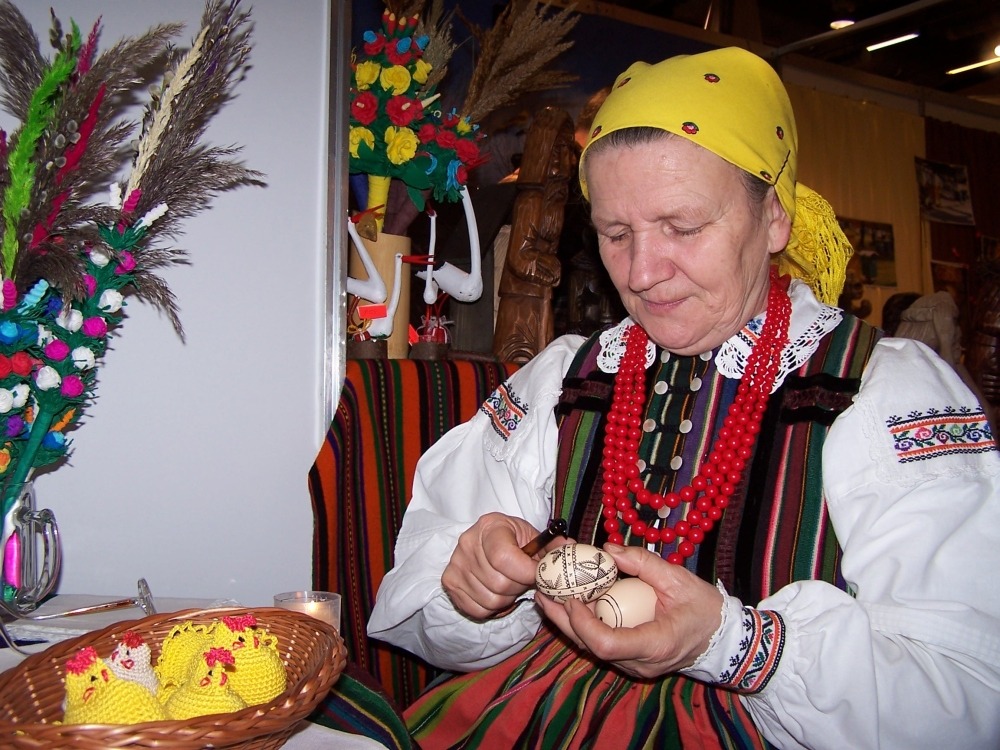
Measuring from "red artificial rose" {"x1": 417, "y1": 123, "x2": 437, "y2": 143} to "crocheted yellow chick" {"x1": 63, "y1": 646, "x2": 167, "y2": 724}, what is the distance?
143 centimetres

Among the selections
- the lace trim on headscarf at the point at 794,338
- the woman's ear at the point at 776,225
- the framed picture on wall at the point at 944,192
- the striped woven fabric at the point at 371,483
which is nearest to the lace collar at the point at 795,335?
the lace trim on headscarf at the point at 794,338

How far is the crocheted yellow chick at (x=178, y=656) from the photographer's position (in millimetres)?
767

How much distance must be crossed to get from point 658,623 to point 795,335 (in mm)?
536

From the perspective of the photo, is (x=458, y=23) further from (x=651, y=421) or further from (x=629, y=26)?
(x=651, y=421)

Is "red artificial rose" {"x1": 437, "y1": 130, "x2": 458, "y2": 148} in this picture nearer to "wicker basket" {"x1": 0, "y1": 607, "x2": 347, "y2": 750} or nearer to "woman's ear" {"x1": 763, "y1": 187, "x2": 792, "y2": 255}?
"woman's ear" {"x1": 763, "y1": 187, "x2": 792, "y2": 255}

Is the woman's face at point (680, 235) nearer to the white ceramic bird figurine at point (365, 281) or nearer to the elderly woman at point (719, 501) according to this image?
the elderly woman at point (719, 501)

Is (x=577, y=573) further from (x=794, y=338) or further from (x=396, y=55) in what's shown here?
(x=396, y=55)

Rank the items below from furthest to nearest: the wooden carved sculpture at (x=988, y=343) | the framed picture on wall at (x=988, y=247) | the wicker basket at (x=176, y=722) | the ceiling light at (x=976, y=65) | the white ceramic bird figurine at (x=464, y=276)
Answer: the framed picture on wall at (x=988, y=247)
the ceiling light at (x=976, y=65)
the wooden carved sculpture at (x=988, y=343)
the white ceramic bird figurine at (x=464, y=276)
the wicker basket at (x=176, y=722)

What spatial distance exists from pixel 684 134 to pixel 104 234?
883 millimetres

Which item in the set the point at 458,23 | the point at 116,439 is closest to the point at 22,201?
the point at 116,439

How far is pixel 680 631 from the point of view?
985mm

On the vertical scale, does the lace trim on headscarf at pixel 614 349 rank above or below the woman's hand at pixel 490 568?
above

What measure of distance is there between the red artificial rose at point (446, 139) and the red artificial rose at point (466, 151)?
17 millimetres

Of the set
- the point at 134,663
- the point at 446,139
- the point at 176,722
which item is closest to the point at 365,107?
the point at 446,139
